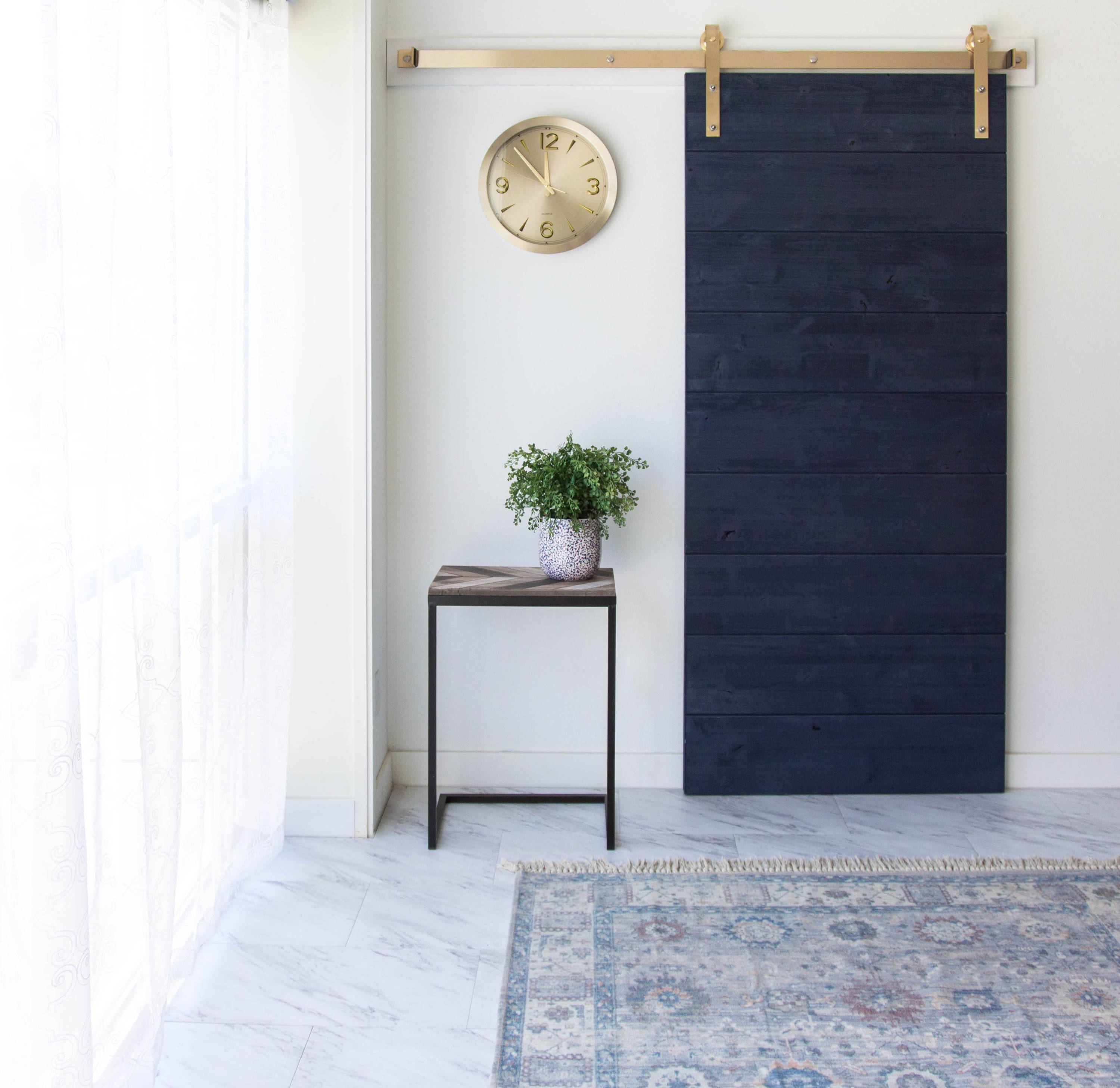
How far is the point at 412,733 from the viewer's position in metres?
3.22

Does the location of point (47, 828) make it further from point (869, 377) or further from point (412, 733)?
point (869, 377)

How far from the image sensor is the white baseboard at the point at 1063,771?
10.5ft

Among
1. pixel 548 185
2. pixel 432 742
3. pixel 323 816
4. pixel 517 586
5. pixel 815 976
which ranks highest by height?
pixel 548 185

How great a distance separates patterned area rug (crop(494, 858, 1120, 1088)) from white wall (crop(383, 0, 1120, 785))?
0.60 metres

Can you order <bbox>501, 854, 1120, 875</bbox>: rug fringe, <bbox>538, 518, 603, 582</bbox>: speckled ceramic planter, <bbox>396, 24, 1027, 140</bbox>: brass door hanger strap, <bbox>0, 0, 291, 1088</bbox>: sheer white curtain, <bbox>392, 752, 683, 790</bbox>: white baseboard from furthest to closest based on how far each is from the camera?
<bbox>392, 752, 683, 790</bbox>: white baseboard
<bbox>396, 24, 1027, 140</bbox>: brass door hanger strap
<bbox>538, 518, 603, 582</bbox>: speckled ceramic planter
<bbox>501, 854, 1120, 875</bbox>: rug fringe
<bbox>0, 0, 291, 1088</bbox>: sheer white curtain

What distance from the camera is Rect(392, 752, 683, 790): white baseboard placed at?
126 inches

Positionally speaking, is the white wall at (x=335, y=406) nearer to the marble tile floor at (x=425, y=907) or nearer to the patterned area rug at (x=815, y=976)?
the marble tile floor at (x=425, y=907)

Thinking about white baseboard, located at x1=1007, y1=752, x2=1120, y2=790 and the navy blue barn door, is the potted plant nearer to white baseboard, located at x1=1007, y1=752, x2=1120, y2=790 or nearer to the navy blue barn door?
the navy blue barn door

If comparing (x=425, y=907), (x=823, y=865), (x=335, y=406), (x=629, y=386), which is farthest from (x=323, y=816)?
(x=629, y=386)

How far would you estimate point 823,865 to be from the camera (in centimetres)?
271

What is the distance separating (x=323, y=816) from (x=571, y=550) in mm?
925

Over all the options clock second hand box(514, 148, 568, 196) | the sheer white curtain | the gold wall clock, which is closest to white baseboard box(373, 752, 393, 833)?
the sheer white curtain

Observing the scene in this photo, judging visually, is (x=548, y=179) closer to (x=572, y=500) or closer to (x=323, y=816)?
(x=572, y=500)

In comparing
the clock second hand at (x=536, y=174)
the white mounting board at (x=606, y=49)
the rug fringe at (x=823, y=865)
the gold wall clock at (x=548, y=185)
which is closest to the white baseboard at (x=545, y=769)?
the rug fringe at (x=823, y=865)
